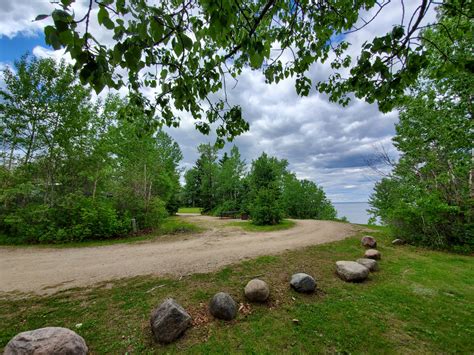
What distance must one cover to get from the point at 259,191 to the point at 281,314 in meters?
11.7

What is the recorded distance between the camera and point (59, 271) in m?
5.07

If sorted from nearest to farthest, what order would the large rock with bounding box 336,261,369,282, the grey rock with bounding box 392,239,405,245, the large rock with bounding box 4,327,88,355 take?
the large rock with bounding box 4,327,88,355 < the large rock with bounding box 336,261,369,282 < the grey rock with bounding box 392,239,405,245

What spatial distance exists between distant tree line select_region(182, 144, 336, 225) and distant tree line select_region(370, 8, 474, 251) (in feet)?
24.3

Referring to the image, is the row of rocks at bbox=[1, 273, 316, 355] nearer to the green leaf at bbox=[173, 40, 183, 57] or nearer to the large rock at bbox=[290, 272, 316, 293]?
the large rock at bbox=[290, 272, 316, 293]

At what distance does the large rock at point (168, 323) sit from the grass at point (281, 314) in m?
0.11

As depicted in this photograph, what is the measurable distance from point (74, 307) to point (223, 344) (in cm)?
263

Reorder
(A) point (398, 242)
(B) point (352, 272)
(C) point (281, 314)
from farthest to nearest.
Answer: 1. (A) point (398, 242)
2. (B) point (352, 272)
3. (C) point (281, 314)

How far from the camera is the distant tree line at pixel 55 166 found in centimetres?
859

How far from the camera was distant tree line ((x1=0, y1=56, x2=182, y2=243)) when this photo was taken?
859 cm

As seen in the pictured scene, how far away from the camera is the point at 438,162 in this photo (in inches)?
283

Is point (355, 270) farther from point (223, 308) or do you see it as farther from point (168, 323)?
point (168, 323)

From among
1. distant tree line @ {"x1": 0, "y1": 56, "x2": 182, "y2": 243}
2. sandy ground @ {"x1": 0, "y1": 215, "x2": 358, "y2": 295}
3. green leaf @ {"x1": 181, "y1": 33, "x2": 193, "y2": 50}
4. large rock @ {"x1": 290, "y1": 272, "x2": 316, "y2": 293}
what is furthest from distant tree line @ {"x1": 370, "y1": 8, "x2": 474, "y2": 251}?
distant tree line @ {"x1": 0, "y1": 56, "x2": 182, "y2": 243}

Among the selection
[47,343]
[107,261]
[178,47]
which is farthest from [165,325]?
[107,261]

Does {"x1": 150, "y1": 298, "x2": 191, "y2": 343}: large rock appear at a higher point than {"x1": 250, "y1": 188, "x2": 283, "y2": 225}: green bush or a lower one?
lower
